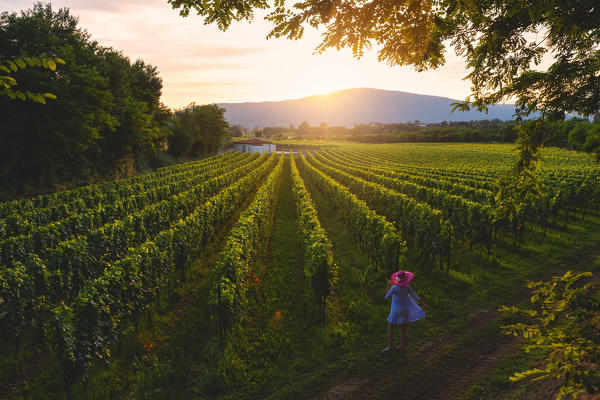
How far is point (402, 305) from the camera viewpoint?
23.4 ft

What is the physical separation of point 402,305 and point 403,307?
0.16 ft

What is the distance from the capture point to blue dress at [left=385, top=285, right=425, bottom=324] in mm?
7047

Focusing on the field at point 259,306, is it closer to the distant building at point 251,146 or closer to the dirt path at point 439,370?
the dirt path at point 439,370

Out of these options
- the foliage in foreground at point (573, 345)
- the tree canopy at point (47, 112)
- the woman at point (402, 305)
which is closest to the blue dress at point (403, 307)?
the woman at point (402, 305)

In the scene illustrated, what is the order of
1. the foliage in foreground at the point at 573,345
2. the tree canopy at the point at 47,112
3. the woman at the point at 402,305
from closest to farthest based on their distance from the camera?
1. the foliage in foreground at the point at 573,345
2. the woman at the point at 402,305
3. the tree canopy at the point at 47,112

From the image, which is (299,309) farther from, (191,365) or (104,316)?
(104,316)

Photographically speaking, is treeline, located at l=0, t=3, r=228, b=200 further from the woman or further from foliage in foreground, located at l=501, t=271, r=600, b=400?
foliage in foreground, located at l=501, t=271, r=600, b=400

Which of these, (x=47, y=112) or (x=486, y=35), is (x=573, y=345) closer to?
(x=486, y=35)

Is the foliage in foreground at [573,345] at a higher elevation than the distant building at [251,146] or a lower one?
lower

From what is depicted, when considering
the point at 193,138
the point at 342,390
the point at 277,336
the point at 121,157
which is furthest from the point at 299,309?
the point at 193,138

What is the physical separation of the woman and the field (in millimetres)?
797

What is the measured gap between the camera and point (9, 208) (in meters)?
17.1

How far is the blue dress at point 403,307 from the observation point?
7047 mm

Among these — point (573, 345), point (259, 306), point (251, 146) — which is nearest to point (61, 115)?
point (259, 306)
